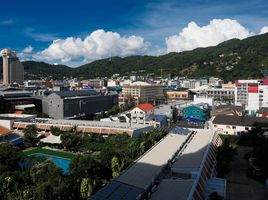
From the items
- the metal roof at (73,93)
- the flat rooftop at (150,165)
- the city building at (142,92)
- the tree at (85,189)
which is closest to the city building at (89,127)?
the flat rooftop at (150,165)

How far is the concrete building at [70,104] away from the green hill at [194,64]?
5150 cm

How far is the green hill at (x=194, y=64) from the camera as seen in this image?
323ft

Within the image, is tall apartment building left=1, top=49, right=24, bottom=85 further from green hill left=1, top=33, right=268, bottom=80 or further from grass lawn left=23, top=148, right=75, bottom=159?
grass lawn left=23, top=148, right=75, bottom=159

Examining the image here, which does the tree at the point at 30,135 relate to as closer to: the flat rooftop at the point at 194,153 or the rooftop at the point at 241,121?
the flat rooftop at the point at 194,153

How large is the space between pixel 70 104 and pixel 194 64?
8653 centimetres

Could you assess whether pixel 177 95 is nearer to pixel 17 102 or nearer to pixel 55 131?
pixel 17 102

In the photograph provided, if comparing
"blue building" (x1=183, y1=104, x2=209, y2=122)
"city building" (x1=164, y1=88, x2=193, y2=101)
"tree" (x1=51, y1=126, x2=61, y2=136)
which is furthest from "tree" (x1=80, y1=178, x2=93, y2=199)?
"city building" (x1=164, y1=88, x2=193, y2=101)

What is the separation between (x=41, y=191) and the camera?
13641mm

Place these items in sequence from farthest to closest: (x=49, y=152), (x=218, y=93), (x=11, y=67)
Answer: (x=11, y=67) → (x=218, y=93) → (x=49, y=152)

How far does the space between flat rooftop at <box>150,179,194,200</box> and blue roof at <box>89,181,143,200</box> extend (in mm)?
821

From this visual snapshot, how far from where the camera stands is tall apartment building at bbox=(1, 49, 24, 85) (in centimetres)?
8906

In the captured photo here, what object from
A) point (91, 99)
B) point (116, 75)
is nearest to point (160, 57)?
point (116, 75)

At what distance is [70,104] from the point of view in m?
46.1

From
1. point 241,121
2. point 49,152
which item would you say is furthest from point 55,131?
point 241,121
